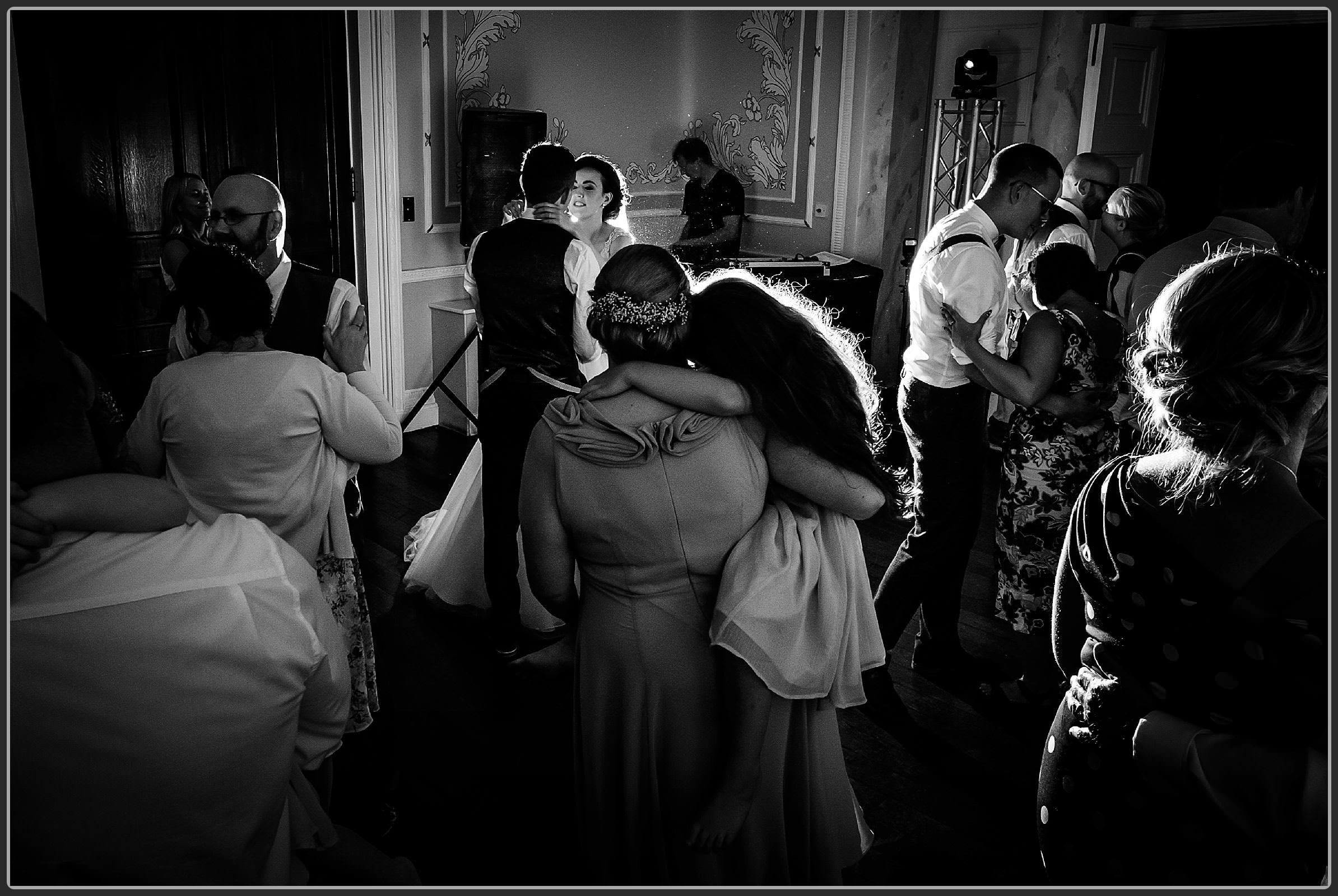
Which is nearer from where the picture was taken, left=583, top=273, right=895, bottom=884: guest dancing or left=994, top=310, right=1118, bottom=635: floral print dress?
left=583, top=273, right=895, bottom=884: guest dancing

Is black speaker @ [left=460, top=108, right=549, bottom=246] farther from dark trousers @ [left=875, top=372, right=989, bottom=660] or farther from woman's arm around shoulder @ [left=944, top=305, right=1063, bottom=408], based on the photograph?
woman's arm around shoulder @ [left=944, top=305, right=1063, bottom=408]

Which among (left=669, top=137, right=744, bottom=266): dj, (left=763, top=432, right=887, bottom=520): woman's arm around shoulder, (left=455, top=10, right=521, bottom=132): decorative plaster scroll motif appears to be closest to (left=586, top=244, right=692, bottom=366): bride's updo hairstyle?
(left=763, top=432, right=887, bottom=520): woman's arm around shoulder

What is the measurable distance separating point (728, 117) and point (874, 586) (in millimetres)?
4801

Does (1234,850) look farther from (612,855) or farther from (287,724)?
(287,724)

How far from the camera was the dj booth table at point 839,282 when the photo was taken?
6695 millimetres

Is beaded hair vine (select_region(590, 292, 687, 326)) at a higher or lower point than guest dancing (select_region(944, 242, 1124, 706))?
higher

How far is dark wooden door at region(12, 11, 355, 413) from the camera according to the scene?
4.29 metres

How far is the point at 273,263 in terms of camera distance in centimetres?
268

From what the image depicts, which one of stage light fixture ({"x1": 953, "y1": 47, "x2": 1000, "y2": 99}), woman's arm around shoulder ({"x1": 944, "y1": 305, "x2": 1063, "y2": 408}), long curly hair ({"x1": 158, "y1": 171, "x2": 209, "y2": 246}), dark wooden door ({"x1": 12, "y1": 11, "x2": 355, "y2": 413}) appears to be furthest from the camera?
stage light fixture ({"x1": 953, "y1": 47, "x2": 1000, "y2": 99})

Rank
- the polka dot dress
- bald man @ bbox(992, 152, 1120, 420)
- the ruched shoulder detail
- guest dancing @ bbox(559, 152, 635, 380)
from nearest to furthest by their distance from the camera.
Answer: the polka dot dress, the ruched shoulder detail, guest dancing @ bbox(559, 152, 635, 380), bald man @ bbox(992, 152, 1120, 420)

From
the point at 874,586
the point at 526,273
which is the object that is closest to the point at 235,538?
the point at 526,273

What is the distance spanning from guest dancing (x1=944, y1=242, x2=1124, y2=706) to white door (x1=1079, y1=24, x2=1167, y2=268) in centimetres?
297

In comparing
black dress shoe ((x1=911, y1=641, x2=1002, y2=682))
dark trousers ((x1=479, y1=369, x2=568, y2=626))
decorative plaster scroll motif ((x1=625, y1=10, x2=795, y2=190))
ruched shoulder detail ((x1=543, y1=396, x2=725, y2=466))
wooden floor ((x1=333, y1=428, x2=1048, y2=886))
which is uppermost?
decorative plaster scroll motif ((x1=625, y1=10, x2=795, y2=190))

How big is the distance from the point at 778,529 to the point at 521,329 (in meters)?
1.70
